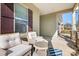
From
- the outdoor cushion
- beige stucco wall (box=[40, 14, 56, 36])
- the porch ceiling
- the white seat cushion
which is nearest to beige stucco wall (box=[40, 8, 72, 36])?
beige stucco wall (box=[40, 14, 56, 36])

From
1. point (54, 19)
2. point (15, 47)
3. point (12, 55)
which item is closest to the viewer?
point (12, 55)

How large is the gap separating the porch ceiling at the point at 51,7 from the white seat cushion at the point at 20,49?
92cm

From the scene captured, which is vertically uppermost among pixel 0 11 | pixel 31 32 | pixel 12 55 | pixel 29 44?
pixel 0 11

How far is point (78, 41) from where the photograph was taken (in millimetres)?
2633

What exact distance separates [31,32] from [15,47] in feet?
1.70

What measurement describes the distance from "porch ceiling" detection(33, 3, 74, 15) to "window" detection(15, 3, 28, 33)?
36cm

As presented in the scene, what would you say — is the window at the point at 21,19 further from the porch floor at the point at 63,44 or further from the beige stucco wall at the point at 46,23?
the porch floor at the point at 63,44

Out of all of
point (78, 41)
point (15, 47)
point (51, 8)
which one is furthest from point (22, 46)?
point (78, 41)

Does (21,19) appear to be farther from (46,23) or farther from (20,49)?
(20,49)

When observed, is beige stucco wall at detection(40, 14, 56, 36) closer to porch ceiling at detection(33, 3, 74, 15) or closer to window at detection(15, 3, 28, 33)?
porch ceiling at detection(33, 3, 74, 15)

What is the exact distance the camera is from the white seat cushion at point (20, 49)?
2467 mm

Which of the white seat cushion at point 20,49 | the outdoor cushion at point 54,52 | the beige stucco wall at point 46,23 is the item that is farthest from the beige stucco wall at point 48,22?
the white seat cushion at point 20,49

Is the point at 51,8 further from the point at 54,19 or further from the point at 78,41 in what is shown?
the point at 78,41

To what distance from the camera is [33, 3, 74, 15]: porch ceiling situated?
8.54 ft
